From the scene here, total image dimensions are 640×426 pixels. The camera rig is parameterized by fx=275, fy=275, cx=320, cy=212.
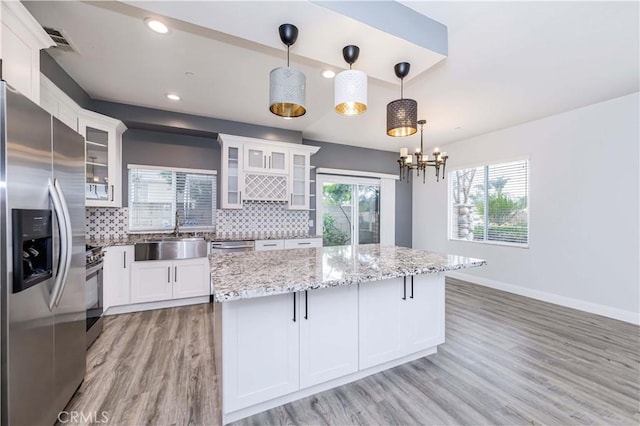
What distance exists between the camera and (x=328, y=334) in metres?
1.92

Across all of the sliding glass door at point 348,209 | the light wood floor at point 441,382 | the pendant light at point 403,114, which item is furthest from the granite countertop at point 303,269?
the sliding glass door at point 348,209

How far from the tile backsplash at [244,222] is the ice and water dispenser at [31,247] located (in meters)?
2.68

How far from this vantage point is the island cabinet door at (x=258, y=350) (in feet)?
5.26

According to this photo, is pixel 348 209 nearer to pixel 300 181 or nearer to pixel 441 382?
pixel 300 181

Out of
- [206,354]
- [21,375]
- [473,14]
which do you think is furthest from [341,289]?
[473,14]

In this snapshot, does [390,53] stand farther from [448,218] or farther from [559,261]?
[448,218]

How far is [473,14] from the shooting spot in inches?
76.4

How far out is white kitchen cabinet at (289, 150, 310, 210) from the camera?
461cm

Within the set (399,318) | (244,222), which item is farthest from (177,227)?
(399,318)

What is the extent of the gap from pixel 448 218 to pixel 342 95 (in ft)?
15.1

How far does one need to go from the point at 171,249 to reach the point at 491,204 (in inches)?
203

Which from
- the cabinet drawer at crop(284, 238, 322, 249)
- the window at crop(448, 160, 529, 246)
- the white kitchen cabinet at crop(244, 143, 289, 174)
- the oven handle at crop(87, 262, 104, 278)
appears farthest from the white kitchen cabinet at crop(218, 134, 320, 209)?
the window at crop(448, 160, 529, 246)

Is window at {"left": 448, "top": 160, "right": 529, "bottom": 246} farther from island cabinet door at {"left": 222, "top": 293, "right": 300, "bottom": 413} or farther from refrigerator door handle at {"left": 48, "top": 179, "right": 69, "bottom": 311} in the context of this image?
refrigerator door handle at {"left": 48, "top": 179, "right": 69, "bottom": 311}

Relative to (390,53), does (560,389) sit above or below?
below
